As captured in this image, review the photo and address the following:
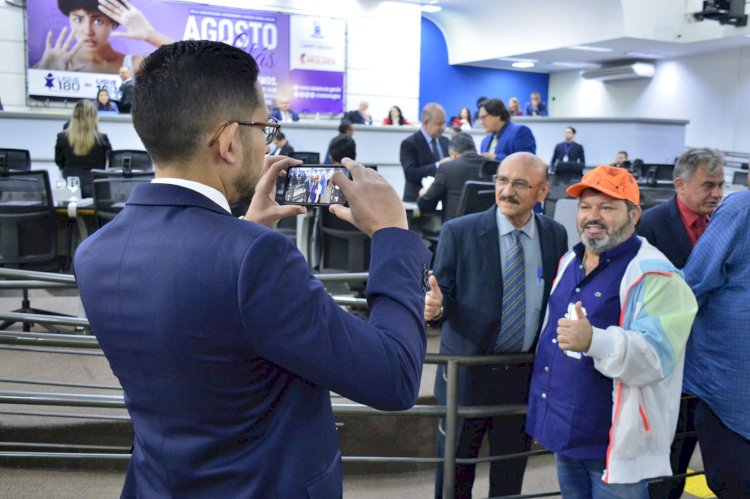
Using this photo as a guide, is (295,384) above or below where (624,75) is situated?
below

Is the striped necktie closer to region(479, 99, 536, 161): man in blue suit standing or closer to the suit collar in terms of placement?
the suit collar

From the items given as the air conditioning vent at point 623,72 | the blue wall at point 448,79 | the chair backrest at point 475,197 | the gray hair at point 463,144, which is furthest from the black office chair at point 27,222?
the air conditioning vent at point 623,72

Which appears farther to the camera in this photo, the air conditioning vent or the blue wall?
the blue wall

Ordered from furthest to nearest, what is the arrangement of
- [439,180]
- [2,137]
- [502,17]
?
[502,17], [2,137], [439,180]

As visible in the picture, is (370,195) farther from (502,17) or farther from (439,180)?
(502,17)

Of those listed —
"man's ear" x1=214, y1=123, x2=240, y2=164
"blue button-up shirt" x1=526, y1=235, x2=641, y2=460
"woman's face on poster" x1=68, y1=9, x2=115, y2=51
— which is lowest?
"blue button-up shirt" x1=526, y1=235, x2=641, y2=460

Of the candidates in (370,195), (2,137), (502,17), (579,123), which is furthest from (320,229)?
(502,17)

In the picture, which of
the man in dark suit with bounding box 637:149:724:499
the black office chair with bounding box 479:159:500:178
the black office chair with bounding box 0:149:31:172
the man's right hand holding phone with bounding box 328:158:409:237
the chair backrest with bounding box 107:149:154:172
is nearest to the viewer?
the man's right hand holding phone with bounding box 328:158:409:237

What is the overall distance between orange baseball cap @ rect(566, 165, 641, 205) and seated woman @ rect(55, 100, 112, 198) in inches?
194

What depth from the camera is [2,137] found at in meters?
7.64

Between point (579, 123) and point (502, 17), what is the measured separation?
19.0 feet

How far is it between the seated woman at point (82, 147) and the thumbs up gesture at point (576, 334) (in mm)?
5132

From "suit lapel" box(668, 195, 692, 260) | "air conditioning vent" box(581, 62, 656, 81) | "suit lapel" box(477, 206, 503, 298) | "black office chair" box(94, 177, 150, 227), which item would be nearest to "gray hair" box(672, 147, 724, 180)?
"suit lapel" box(668, 195, 692, 260)

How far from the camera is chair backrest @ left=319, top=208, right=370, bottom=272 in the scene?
4.92 meters
